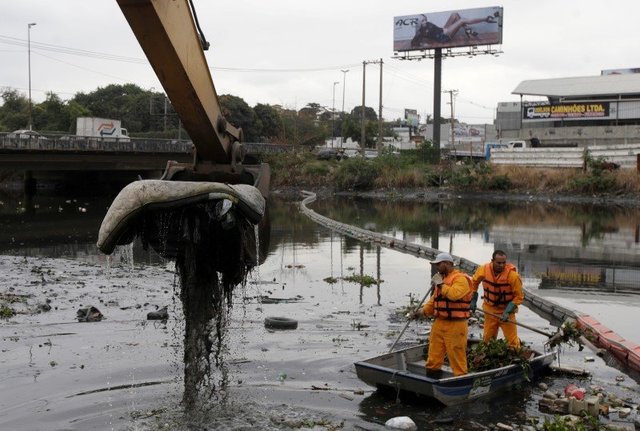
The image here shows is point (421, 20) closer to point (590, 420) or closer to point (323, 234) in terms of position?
point (323, 234)

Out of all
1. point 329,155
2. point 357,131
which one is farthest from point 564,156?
point 357,131

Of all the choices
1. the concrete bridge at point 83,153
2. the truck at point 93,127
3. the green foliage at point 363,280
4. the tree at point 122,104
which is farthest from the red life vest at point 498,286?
the tree at point 122,104

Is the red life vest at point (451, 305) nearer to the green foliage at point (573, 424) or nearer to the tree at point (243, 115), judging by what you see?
the green foliage at point (573, 424)

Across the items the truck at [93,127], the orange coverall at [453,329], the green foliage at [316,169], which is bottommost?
the orange coverall at [453,329]

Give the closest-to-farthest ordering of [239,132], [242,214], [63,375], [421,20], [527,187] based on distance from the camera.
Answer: [242,214] → [239,132] → [63,375] → [527,187] → [421,20]

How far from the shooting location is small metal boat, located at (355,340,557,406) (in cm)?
1009

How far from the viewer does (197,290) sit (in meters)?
10.1

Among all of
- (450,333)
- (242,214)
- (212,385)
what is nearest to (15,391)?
(212,385)

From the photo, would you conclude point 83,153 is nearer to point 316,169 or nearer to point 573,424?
point 316,169

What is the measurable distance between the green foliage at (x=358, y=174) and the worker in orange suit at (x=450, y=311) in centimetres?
5614

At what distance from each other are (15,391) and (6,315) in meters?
4.97

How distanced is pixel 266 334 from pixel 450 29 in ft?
207

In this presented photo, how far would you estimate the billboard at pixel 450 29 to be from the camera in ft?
235

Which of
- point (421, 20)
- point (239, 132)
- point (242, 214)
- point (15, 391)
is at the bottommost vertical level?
point (15, 391)
